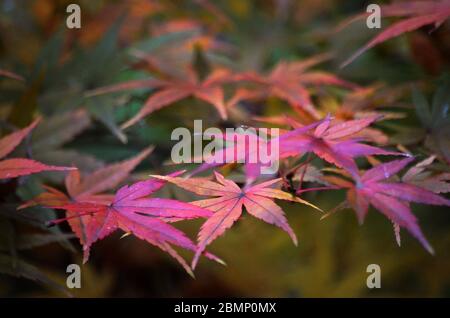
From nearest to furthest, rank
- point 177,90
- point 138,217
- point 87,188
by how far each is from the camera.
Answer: point 138,217 → point 87,188 → point 177,90

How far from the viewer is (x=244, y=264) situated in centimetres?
115

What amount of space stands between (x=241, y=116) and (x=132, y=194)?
17.1 inches

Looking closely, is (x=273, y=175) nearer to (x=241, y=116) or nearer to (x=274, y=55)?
(x=241, y=116)

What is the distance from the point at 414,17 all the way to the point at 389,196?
0.30m

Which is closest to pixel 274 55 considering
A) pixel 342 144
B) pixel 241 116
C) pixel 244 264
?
pixel 241 116

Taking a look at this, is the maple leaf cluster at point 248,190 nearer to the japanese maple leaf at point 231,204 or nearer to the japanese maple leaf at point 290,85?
the japanese maple leaf at point 231,204

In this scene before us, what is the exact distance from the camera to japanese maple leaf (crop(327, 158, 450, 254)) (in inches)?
20.5

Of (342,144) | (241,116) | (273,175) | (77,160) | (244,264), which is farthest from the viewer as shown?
(244,264)

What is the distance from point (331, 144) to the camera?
563 mm

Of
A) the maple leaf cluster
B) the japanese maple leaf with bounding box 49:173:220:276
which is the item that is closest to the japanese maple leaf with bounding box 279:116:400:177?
the maple leaf cluster

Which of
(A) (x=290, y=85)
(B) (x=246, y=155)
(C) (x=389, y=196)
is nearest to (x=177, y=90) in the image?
(A) (x=290, y=85)

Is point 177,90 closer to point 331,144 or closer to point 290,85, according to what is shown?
point 290,85

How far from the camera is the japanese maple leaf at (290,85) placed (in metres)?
0.79
